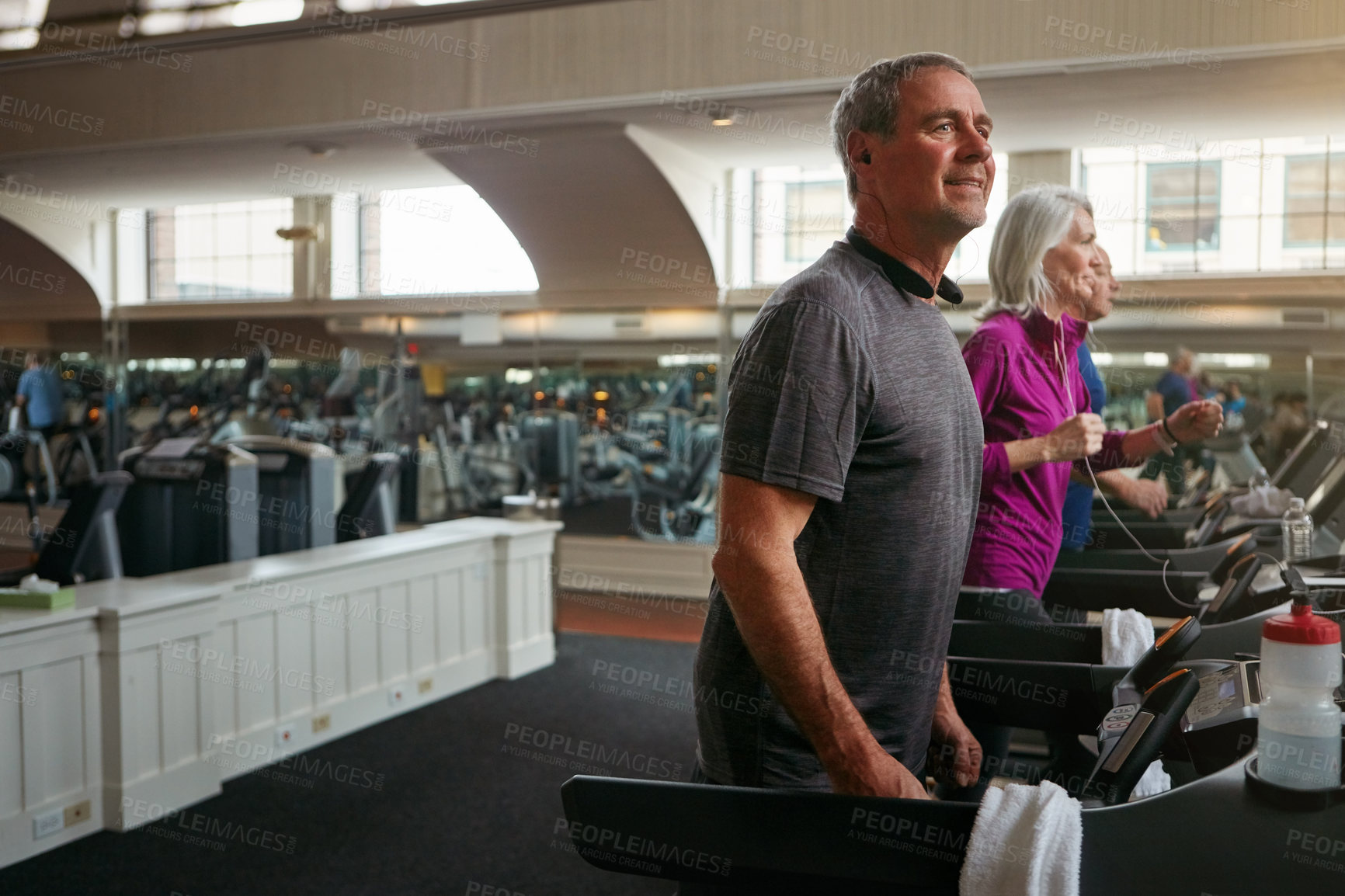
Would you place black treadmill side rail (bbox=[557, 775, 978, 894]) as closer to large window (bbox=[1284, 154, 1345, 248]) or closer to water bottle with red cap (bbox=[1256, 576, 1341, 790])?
water bottle with red cap (bbox=[1256, 576, 1341, 790])

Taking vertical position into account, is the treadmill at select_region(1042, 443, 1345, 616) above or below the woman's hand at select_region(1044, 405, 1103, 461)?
below

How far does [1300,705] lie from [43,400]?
33.0 feet

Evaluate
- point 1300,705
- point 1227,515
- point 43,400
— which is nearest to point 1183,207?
point 1227,515

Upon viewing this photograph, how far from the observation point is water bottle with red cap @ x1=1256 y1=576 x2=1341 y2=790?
107 centimetres

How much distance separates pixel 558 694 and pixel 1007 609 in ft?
10.9

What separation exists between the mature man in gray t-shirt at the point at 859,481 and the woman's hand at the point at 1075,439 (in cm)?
77

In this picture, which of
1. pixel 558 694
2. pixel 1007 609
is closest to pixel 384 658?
pixel 558 694

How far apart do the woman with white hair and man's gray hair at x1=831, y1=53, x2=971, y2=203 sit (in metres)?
0.92

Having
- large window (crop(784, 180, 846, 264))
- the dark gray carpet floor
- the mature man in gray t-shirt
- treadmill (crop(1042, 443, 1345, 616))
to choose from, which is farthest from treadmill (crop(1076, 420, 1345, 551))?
large window (crop(784, 180, 846, 264))

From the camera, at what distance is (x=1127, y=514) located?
5.09m

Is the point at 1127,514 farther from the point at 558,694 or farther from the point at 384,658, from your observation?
the point at 384,658

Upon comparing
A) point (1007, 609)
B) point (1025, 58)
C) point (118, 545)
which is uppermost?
point (1025, 58)

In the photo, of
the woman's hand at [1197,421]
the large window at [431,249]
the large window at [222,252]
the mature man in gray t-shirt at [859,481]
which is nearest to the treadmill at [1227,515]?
the woman's hand at [1197,421]

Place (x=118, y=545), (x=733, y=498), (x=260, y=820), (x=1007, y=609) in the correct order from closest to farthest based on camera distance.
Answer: (x=733, y=498) < (x=1007, y=609) < (x=260, y=820) < (x=118, y=545)
